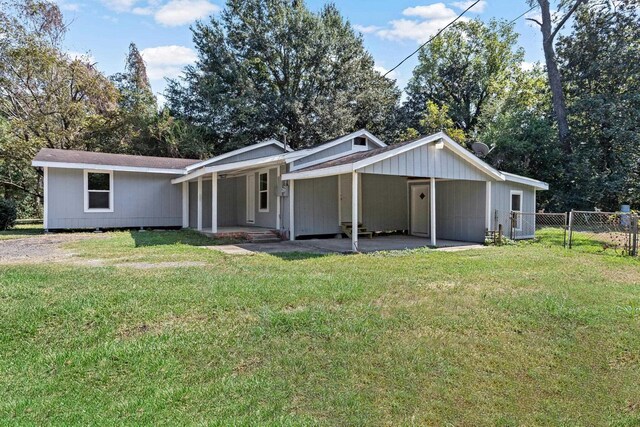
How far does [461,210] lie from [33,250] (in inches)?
442

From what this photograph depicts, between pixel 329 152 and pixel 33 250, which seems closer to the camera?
pixel 33 250

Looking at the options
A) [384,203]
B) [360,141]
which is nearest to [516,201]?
[384,203]

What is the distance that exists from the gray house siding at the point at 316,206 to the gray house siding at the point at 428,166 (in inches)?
121

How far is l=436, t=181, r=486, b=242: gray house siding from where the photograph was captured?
38.7 feet

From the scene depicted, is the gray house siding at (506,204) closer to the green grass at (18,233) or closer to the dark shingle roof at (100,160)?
the dark shingle roof at (100,160)

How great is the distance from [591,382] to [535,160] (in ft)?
70.1

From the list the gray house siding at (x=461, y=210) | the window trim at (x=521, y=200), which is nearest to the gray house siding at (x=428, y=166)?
the gray house siding at (x=461, y=210)

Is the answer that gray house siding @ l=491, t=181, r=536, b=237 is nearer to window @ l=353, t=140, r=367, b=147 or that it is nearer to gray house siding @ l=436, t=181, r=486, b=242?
gray house siding @ l=436, t=181, r=486, b=242

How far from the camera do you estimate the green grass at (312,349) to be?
2709 millimetres

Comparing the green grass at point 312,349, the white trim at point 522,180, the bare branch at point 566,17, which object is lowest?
the green grass at point 312,349

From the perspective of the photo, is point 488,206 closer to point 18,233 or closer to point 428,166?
point 428,166

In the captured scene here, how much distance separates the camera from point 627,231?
9.27 m

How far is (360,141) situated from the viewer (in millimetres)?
13328

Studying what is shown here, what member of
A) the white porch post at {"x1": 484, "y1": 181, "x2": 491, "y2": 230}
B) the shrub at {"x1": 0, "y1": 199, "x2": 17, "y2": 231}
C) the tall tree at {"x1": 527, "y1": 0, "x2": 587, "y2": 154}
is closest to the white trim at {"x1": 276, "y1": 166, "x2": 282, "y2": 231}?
the white porch post at {"x1": 484, "y1": 181, "x2": 491, "y2": 230}
